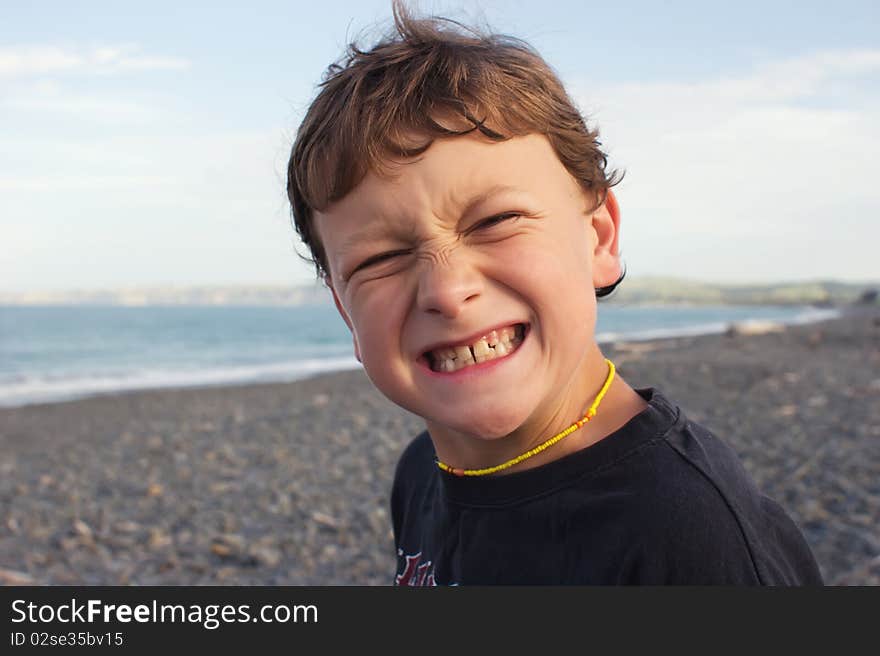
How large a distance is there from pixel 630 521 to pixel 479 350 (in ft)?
1.52

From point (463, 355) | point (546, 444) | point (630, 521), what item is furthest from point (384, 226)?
point (630, 521)

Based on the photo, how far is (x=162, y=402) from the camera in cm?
1723

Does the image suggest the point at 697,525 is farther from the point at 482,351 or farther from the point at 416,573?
the point at 416,573

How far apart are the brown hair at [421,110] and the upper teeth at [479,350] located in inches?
16.4

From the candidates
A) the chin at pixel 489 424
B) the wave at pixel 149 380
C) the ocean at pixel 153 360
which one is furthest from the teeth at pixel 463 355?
the wave at pixel 149 380

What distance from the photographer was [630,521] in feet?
4.92

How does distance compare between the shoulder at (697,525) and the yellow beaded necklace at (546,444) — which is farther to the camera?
the yellow beaded necklace at (546,444)

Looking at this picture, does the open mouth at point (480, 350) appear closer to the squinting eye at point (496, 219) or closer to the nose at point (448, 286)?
the nose at point (448, 286)

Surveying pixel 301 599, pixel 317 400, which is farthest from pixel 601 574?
pixel 317 400

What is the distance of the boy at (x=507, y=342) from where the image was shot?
5.01 ft

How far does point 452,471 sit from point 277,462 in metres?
7.97

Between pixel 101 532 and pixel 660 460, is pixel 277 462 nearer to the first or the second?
pixel 101 532

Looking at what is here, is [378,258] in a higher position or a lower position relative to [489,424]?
higher

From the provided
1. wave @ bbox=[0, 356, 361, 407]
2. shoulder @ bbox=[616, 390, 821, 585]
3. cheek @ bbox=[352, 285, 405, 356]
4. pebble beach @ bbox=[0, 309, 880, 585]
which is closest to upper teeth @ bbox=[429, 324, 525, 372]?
cheek @ bbox=[352, 285, 405, 356]
